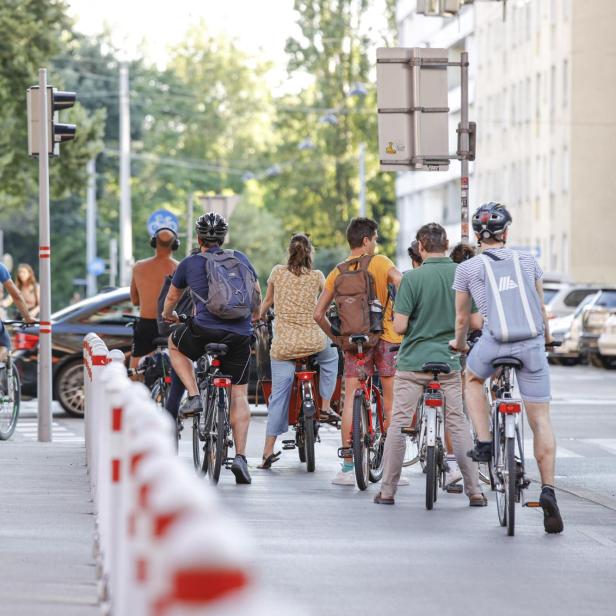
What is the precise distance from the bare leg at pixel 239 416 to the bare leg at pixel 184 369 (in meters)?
0.28

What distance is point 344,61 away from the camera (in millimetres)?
84875

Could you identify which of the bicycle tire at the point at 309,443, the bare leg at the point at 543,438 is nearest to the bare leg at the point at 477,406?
the bare leg at the point at 543,438

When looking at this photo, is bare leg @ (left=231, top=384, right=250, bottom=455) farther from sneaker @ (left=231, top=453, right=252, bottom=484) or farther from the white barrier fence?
the white barrier fence

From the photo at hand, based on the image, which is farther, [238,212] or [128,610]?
[238,212]

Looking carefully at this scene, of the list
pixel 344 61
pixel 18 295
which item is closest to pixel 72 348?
pixel 18 295

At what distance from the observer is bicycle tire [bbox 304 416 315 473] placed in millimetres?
13804

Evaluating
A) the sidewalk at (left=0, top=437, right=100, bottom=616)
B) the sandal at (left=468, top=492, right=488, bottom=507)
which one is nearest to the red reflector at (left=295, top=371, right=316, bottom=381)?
the sidewalk at (left=0, top=437, right=100, bottom=616)

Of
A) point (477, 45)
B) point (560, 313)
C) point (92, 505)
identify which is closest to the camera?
point (92, 505)

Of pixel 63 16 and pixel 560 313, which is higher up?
pixel 63 16

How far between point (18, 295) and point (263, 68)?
9147 centimetres

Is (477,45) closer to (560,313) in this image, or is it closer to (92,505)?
(560,313)

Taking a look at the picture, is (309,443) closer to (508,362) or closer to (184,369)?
(184,369)

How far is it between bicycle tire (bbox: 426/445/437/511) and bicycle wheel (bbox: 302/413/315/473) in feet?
7.37

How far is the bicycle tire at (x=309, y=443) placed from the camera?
13804 mm
